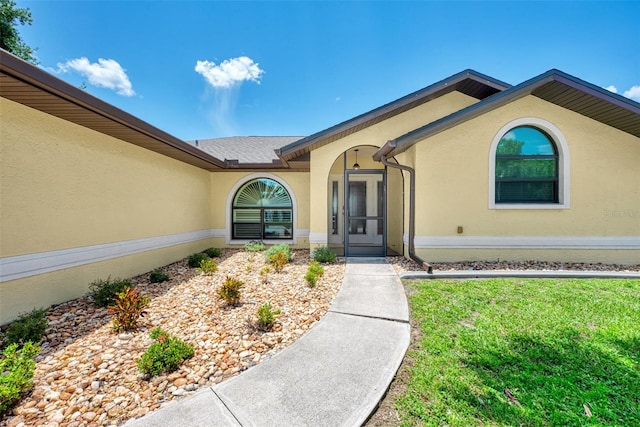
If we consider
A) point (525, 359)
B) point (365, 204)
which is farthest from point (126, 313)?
point (365, 204)

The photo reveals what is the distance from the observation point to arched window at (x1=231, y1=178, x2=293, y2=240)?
10047 mm

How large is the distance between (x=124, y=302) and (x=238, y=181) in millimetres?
6837

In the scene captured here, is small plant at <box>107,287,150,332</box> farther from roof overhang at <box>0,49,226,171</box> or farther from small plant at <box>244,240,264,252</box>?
small plant at <box>244,240,264,252</box>

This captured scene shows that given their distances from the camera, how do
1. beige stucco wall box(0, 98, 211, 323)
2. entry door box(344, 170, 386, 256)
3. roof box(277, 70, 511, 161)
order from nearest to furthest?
1. beige stucco wall box(0, 98, 211, 323)
2. roof box(277, 70, 511, 161)
3. entry door box(344, 170, 386, 256)

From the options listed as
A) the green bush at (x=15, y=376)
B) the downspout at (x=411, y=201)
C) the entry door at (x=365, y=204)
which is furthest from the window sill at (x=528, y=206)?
the green bush at (x=15, y=376)

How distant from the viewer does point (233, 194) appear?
9.98 metres

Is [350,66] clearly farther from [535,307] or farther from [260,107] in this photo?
[535,307]

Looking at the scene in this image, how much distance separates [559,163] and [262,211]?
9770 millimetres

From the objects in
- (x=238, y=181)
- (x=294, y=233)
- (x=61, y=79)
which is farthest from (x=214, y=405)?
(x=238, y=181)

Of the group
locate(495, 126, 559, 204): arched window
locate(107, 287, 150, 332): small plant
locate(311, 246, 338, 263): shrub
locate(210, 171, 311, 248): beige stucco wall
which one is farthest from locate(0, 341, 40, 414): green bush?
locate(495, 126, 559, 204): arched window

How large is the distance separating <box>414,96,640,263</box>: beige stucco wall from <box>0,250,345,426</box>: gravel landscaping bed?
3902mm

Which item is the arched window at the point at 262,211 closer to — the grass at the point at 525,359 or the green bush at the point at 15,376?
the grass at the point at 525,359

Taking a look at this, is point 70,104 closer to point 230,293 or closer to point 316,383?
point 230,293

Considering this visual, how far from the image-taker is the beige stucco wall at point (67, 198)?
388 centimetres
